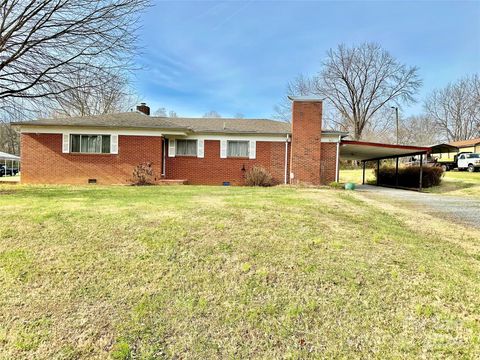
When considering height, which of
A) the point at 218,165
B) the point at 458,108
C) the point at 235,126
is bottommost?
the point at 218,165

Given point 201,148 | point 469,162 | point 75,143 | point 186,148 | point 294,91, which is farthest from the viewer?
point 294,91

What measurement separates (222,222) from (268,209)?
1523 mm

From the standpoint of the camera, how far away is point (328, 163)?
54.8 ft

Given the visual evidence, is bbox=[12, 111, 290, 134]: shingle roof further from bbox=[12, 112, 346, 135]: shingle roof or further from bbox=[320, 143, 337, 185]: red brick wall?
bbox=[320, 143, 337, 185]: red brick wall

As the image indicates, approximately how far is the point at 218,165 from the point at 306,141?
479cm

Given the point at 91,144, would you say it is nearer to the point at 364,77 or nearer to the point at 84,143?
the point at 84,143

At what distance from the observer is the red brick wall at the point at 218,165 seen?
55.9ft

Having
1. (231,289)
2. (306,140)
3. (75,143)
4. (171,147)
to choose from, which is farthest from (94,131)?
(231,289)

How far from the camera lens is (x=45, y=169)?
16.3 meters

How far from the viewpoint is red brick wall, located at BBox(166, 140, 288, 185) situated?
17.0 m

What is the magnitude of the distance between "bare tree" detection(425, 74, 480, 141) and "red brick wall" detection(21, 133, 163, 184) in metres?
53.9

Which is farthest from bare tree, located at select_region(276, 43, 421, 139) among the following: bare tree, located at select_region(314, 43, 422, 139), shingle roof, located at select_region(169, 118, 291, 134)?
shingle roof, located at select_region(169, 118, 291, 134)

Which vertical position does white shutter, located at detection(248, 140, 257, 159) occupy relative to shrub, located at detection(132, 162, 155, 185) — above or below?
above

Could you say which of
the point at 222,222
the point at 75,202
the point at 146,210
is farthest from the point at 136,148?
the point at 222,222
